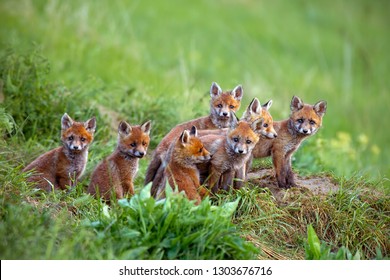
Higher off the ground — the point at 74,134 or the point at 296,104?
the point at 296,104

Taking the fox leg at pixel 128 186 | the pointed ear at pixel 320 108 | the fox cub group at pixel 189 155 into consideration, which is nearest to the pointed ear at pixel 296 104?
the fox cub group at pixel 189 155

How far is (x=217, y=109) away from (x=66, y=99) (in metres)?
2.78

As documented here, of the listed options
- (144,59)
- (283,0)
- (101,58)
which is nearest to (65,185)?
(101,58)

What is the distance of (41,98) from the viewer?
37.8 feet

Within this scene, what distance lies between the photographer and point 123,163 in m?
9.66

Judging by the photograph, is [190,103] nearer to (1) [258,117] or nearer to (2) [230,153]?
(1) [258,117]

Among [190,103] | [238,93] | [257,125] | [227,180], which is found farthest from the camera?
[190,103]

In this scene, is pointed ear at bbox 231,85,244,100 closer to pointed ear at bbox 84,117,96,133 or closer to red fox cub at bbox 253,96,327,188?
red fox cub at bbox 253,96,327,188

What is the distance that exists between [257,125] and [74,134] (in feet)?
8.68

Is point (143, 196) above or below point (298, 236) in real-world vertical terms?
above

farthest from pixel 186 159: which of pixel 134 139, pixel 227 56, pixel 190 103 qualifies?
pixel 227 56

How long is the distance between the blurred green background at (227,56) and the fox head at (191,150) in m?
2.86

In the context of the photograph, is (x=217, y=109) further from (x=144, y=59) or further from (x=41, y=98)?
(x=144, y=59)
